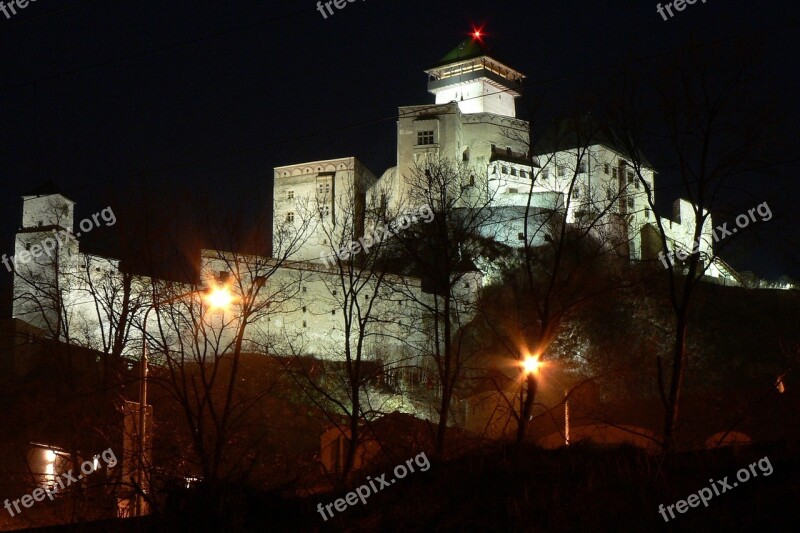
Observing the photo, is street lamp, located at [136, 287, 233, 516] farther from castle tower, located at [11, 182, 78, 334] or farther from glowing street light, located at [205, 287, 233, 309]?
castle tower, located at [11, 182, 78, 334]

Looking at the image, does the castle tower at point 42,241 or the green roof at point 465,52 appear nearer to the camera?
the castle tower at point 42,241

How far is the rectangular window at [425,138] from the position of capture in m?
64.0

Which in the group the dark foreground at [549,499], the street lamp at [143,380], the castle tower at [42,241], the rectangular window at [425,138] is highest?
the rectangular window at [425,138]

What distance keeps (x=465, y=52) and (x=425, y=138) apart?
70.0ft

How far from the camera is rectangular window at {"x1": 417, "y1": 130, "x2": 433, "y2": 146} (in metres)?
64.0

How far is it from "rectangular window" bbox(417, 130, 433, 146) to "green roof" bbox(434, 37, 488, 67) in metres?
19.1

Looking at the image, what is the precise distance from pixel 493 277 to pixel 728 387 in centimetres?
1519

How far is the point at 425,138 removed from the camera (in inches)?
2525

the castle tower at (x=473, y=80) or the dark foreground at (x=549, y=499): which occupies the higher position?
the castle tower at (x=473, y=80)

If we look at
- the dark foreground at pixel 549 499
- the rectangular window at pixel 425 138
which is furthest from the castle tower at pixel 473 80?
the dark foreground at pixel 549 499

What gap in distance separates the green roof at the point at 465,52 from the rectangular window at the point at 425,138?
19.1 metres

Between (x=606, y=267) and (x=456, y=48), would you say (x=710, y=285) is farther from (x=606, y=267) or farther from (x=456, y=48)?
(x=456, y=48)

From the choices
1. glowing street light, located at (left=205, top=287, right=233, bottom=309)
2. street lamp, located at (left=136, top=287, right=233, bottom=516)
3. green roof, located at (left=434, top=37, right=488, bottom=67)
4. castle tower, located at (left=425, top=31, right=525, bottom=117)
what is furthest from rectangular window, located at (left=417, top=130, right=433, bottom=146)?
glowing street light, located at (left=205, top=287, right=233, bottom=309)

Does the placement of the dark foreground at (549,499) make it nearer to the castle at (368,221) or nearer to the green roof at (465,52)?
the castle at (368,221)
